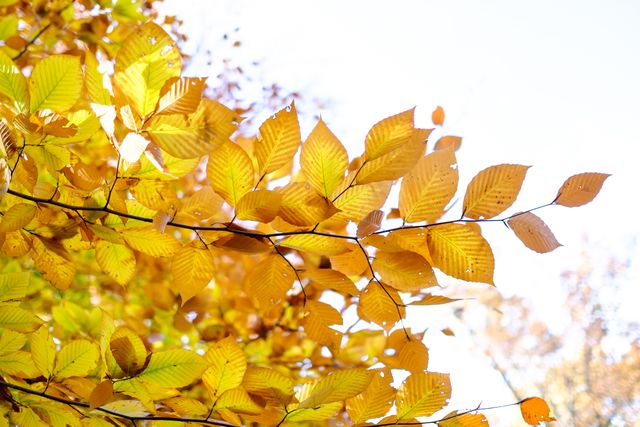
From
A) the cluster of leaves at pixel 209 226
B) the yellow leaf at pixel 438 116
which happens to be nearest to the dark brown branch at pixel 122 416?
the cluster of leaves at pixel 209 226

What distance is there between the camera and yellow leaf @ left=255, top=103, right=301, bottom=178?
1.74ft

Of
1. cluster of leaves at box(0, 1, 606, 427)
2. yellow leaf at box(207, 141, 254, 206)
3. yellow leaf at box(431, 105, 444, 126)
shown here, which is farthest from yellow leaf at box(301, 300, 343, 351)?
yellow leaf at box(431, 105, 444, 126)

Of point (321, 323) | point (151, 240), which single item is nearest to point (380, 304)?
point (321, 323)

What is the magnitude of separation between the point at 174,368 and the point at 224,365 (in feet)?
0.19

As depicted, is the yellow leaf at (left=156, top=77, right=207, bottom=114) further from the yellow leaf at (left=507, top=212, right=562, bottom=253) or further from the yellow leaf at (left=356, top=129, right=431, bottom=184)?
the yellow leaf at (left=507, top=212, right=562, bottom=253)

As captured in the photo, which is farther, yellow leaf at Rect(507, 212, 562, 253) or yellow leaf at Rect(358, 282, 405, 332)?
yellow leaf at Rect(358, 282, 405, 332)

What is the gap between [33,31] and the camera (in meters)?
1.70

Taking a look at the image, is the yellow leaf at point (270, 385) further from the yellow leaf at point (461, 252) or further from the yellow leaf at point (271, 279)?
the yellow leaf at point (461, 252)

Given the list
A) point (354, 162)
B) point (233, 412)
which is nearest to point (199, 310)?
point (354, 162)

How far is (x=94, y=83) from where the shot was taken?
53 centimetres

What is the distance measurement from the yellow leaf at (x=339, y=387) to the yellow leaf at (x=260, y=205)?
188 millimetres

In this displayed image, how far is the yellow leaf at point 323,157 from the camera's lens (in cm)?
53

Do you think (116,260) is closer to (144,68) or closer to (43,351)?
(43,351)

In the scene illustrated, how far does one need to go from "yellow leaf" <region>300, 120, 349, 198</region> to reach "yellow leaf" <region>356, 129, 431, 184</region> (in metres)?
0.02
